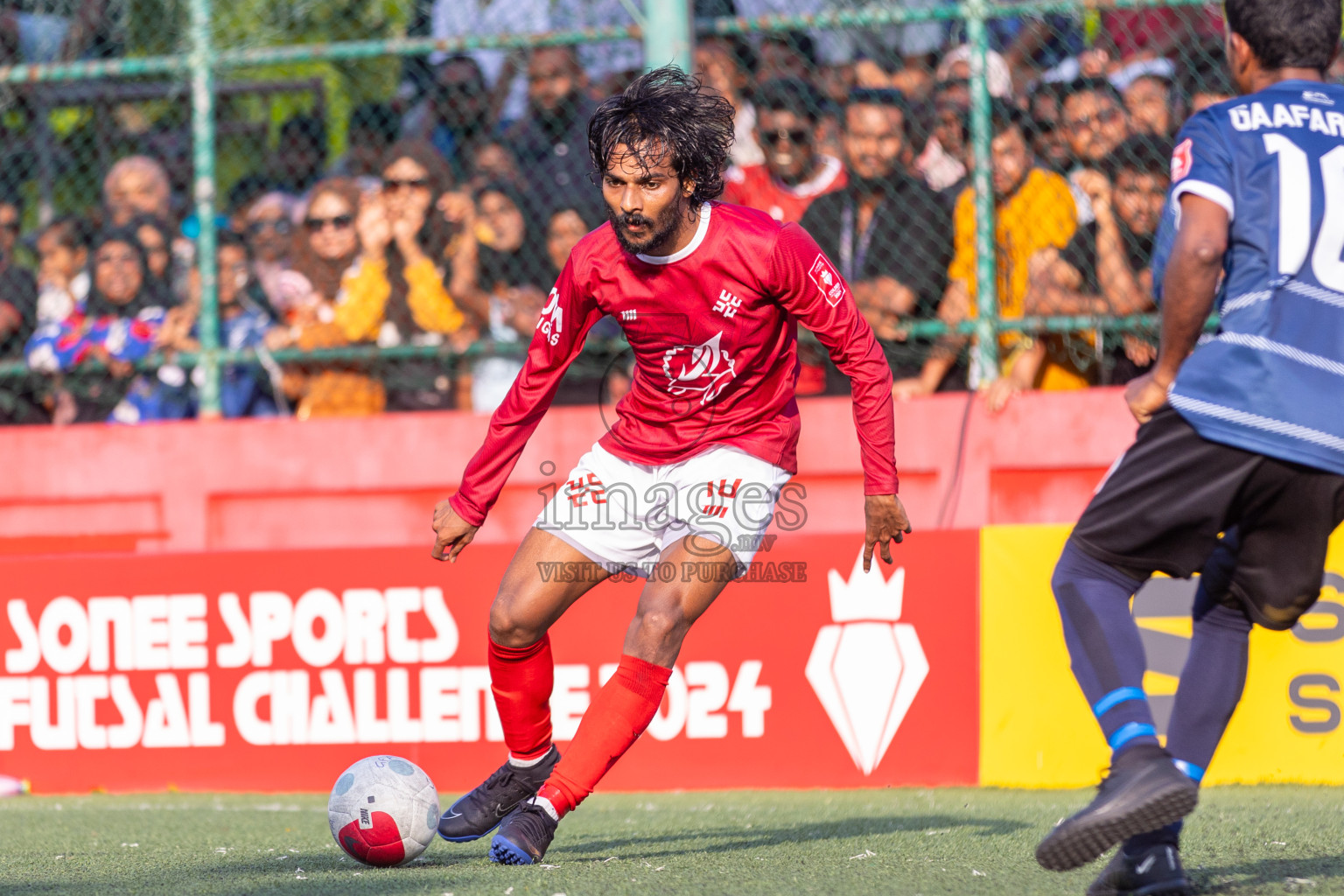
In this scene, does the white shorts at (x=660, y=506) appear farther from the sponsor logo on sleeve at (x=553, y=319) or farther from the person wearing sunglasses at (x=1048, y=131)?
the person wearing sunglasses at (x=1048, y=131)

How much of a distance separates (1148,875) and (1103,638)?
0.50 m

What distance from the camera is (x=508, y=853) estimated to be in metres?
4.09

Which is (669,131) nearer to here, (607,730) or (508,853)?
(607,730)

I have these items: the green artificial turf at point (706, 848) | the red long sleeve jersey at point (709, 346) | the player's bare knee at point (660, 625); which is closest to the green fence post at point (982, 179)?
the green artificial turf at point (706, 848)

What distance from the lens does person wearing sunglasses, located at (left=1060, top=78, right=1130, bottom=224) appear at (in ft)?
22.6

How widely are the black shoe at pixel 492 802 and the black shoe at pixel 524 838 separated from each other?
357 mm

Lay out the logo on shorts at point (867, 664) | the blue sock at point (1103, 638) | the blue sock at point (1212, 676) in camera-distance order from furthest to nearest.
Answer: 1. the logo on shorts at point (867, 664)
2. the blue sock at point (1212, 676)
3. the blue sock at point (1103, 638)

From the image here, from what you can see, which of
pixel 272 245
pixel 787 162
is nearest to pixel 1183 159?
pixel 787 162

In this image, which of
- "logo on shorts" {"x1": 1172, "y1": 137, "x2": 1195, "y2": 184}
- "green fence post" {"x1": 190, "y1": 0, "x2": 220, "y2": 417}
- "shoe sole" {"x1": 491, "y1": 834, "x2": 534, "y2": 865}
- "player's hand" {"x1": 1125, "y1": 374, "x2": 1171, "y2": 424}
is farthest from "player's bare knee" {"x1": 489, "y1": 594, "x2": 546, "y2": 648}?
"green fence post" {"x1": 190, "y1": 0, "x2": 220, "y2": 417}

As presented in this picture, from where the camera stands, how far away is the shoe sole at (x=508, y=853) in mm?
4082

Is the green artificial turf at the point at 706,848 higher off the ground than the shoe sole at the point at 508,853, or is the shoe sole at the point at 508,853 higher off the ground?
the shoe sole at the point at 508,853

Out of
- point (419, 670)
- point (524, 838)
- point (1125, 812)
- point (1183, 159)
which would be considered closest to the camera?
point (1125, 812)

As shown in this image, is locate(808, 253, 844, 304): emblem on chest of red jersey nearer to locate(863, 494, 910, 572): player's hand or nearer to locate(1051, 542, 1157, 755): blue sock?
locate(863, 494, 910, 572): player's hand

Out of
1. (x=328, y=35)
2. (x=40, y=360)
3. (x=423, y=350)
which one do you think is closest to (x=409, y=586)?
(x=423, y=350)
